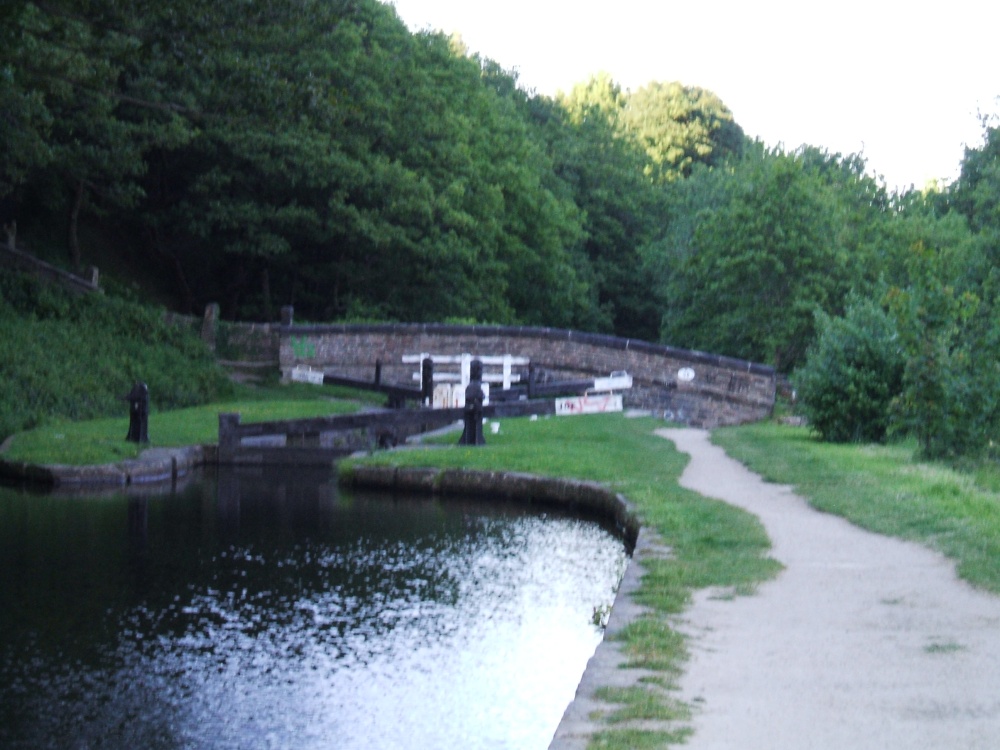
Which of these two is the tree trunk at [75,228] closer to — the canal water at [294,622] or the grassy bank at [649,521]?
the grassy bank at [649,521]

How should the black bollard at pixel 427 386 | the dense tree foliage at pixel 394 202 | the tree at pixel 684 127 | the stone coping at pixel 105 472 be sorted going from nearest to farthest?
the stone coping at pixel 105 472 < the dense tree foliage at pixel 394 202 < the black bollard at pixel 427 386 < the tree at pixel 684 127

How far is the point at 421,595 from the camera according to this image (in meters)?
9.57

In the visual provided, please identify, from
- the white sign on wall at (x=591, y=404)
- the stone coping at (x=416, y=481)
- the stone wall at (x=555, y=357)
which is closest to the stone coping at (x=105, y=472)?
the stone coping at (x=416, y=481)

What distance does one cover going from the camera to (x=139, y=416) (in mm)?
17688

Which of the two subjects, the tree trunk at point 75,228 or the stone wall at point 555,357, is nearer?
the stone wall at point 555,357

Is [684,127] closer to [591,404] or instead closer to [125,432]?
[591,404]

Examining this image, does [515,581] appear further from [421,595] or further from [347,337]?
[347,337]

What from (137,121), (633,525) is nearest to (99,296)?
(137,121)

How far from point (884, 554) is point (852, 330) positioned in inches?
389

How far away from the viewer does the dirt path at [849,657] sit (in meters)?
5.14

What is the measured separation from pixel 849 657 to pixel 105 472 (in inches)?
452

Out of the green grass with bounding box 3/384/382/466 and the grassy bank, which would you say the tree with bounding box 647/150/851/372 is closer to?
the grassy bank

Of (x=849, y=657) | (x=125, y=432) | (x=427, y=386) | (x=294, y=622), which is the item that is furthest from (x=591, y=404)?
(x=849, y=657)

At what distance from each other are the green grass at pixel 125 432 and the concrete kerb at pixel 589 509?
3.27 meters
